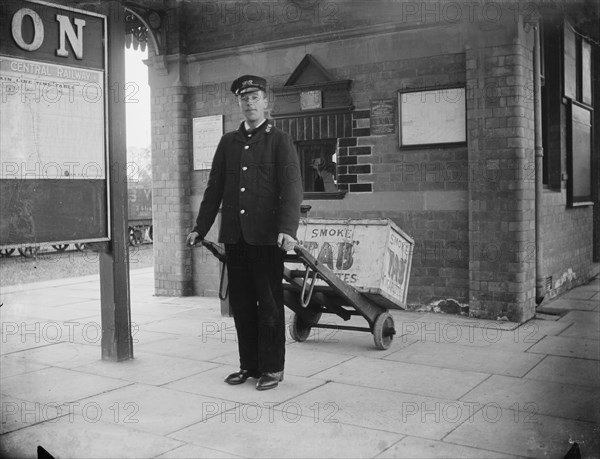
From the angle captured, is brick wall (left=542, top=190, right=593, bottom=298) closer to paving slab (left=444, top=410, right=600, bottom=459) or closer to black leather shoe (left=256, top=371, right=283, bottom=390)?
paving slab (left=444, top=410, right=600, bottom=459)

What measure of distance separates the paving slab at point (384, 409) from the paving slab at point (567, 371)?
1118mm

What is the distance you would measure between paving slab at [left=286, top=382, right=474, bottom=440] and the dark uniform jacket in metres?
1.17

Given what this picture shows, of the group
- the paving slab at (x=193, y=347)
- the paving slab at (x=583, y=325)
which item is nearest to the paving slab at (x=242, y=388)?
the paving slab at (x=193, y=347)

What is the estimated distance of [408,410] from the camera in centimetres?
463

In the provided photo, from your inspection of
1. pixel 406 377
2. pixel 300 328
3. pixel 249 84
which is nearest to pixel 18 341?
pixel 300 328

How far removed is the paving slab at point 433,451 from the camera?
12.4ft

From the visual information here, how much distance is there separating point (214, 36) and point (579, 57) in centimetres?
538

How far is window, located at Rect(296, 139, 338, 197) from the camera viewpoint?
9.12 meters

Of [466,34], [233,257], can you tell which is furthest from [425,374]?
[466,34]

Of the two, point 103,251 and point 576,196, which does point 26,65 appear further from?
point 576,196

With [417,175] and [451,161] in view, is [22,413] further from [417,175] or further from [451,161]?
[451,161]

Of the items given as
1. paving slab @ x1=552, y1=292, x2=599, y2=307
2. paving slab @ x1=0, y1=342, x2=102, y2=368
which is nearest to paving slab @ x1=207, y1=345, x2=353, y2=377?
paving slab @ x1=0, y1=342, x2=102, y2=368

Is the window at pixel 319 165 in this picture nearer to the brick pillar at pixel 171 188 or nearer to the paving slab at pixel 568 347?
the brick pillar at pixel 171 188

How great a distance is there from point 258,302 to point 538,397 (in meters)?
2.11
